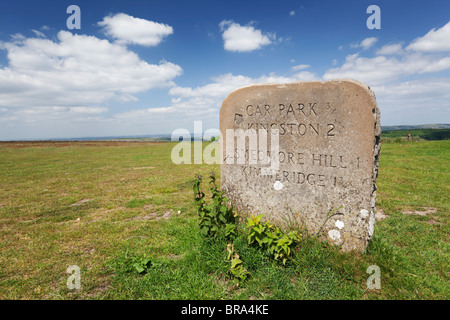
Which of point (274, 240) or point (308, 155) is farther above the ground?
point (308, 155)

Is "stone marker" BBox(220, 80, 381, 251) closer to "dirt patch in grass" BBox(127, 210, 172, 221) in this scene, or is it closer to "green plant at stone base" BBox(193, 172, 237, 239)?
"green plant at stone base" BBox(193, 172, 237, 239)

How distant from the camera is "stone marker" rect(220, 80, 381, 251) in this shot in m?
3.29

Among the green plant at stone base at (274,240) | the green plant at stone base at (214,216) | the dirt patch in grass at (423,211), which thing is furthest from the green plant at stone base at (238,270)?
the dirt patch in grass at (423,211)

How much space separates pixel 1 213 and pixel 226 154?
6.82 metres

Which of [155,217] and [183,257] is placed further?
[155,217]

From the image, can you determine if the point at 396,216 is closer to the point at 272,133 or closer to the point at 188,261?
the point at 272,133

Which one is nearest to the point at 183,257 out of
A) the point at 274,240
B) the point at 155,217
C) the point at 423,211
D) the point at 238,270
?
the point at 238,270

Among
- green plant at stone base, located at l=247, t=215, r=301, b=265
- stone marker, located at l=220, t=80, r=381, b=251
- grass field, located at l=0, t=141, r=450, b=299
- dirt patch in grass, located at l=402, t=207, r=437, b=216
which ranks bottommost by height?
grass field, located at l=0, t=141, r=450, b=299

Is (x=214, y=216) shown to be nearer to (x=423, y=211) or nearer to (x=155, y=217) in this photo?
(x=155, y=217)

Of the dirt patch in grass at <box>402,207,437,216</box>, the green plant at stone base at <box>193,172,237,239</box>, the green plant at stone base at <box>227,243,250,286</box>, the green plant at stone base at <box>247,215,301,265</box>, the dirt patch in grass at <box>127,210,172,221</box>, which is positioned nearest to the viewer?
the green plant at stone base at <box>227,243,250,286</box>

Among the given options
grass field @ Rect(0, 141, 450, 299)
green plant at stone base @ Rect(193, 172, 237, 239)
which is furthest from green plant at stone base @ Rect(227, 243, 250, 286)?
green plant at stone base @ Rect(193, 172, 237, 239)

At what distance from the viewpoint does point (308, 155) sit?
3672mm

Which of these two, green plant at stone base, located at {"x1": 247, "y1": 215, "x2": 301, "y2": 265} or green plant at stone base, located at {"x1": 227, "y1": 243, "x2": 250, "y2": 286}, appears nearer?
green plant at stone base, located at {"x1": 227, "y1": 243, "x2": 250, "y2": 286}

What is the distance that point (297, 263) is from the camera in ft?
10.6
